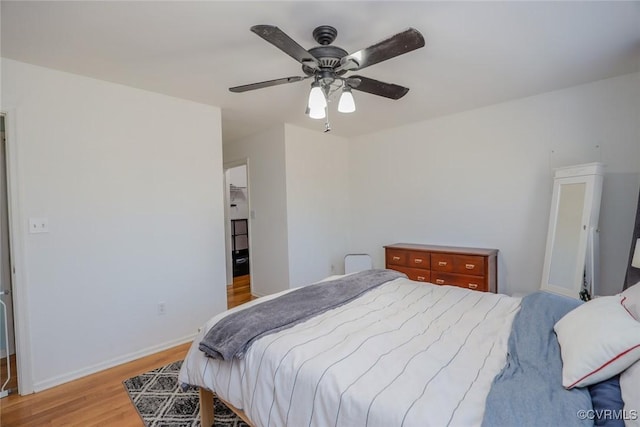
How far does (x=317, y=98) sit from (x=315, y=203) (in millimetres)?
2639

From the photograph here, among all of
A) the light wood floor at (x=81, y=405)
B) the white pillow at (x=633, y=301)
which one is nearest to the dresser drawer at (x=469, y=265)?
the white pillow at (x=633, y=301)

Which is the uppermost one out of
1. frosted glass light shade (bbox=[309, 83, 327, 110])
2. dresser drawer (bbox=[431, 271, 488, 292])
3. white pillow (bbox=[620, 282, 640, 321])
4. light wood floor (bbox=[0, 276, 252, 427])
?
frosted glass light shade (bbox=[309, 83, 327, 110])

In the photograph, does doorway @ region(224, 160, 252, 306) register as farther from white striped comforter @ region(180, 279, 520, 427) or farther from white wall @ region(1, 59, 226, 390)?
white striped comforter @ region(180, 279, 520, 427)

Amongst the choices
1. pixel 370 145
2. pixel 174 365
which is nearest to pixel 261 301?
pixel 174 365

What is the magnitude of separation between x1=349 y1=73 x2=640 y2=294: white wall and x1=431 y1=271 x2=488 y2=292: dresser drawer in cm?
40

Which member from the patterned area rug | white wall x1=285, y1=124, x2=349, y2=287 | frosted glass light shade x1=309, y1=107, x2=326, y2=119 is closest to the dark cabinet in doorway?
white wall x1=285, y1=124, x2=349, y2=287

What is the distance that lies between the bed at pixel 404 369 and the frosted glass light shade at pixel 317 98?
1231 mm

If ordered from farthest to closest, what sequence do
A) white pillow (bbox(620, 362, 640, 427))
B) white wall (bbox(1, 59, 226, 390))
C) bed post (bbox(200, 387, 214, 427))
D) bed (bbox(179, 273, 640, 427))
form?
white wall (bbox(1, 59, 226, 390))
bed post (bbox(200, 387, 214, 427))
bed (bbox(179, 273, 640, 427))
white pillow (bbox(620, 362, 640, 427))

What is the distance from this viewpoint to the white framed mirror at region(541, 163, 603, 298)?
2.67 meters

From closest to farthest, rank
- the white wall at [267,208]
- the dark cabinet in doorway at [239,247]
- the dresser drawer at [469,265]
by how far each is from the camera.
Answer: the dresser drawer at [469,265], the white wall at [267,208], the dark cabinet in doorway at [239,247]

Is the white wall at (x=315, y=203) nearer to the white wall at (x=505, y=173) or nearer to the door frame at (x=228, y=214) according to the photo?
the white wall at (x=505, y=173)

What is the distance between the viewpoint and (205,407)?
5.89ft

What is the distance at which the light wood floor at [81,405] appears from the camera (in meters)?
1.96

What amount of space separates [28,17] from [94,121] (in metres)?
0.93
